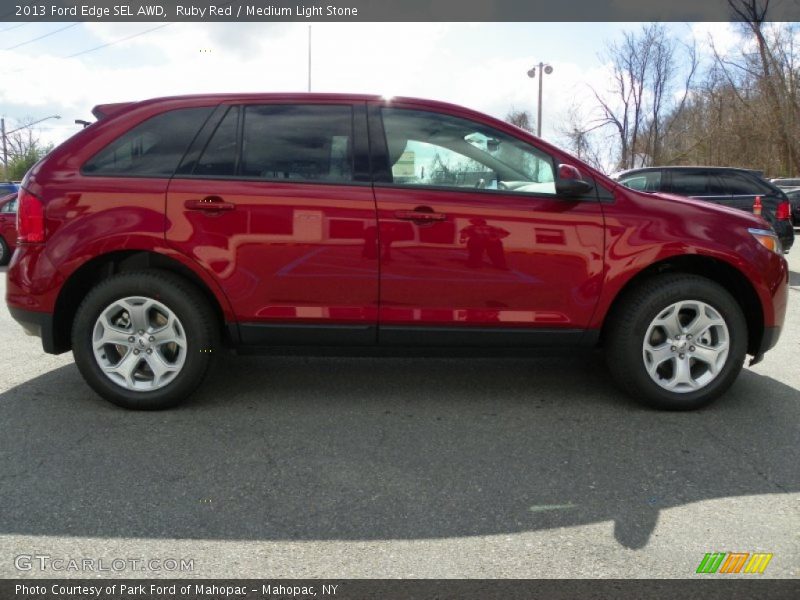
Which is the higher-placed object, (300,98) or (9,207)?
(300,98)

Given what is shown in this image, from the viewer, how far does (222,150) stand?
12.5 feet

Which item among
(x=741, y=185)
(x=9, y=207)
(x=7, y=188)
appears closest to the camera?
(x=741, y=185)

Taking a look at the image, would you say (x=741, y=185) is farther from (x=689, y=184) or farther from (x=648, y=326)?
(x=648, y=326)

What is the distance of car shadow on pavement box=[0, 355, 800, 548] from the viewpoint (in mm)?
2605

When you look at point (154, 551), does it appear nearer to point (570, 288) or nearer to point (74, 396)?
point (74, 396)

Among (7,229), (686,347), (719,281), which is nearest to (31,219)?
(686,347)

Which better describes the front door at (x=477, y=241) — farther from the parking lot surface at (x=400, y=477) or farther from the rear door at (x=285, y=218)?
the parking lot surface at (x=400, y=477)

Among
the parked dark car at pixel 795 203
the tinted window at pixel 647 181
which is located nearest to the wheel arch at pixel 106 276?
the tinted window at pixel 647 181

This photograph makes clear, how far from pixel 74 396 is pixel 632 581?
11.2 feet

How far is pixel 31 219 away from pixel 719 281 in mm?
4096

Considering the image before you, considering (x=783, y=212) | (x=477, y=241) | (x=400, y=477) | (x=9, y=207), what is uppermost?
(x=783, y=212)

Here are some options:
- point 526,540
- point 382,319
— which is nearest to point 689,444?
point 526,540

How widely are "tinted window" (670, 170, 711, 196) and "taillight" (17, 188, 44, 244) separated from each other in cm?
936

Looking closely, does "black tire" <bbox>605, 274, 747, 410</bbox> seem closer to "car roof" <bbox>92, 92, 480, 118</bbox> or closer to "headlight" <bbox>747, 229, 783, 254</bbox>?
"headlight" <bbox>747, 229, 783, 254</bbox>
